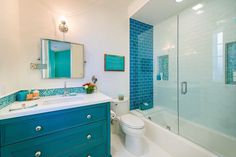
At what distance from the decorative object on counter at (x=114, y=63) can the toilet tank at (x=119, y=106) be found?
0.65m

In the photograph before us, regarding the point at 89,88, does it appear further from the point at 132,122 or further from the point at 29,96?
the point at 132,122

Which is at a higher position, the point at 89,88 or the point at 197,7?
the point at 197,7

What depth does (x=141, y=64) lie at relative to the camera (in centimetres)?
260

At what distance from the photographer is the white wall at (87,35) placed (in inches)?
57.4

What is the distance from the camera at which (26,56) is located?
4.78 feet

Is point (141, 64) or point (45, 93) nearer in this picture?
point (45, 93)

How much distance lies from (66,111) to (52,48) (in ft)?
3.35

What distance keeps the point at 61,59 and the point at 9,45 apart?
59 centimetres

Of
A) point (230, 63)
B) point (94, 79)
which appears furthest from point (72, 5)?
point (230, 63)

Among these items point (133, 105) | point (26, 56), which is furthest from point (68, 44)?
point (133, 105)

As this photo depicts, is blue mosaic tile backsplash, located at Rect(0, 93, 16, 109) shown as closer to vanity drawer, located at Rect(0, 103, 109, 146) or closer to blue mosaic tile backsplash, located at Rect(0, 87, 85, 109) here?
blue mosaic tile backsplash, located at Rect(0, 87, 85, 109)

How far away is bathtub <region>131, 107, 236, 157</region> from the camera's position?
144cm

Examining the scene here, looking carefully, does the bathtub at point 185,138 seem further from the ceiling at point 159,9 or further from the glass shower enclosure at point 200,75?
the ceiling at point 159,9

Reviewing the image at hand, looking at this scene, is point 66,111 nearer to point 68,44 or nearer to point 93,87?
point 93,87
